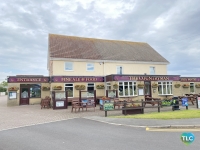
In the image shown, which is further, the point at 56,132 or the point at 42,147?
the point at 56,132

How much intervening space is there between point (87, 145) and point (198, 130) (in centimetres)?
544

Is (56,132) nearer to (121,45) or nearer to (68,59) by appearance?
(68,59)

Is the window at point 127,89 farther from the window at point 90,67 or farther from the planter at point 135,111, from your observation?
the planter at point 135,111

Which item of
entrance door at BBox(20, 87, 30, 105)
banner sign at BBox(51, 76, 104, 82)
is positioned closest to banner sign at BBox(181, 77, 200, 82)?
banner sign at BBox(51, 76, 104, 82)

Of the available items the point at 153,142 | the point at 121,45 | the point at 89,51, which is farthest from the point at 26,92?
the point at 153,142

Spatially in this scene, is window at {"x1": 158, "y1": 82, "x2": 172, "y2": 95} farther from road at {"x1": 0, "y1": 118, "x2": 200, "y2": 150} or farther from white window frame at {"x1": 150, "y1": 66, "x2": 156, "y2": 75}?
road at {"x1": 0, "y1": 118, "x2": 200, "y2": 150}

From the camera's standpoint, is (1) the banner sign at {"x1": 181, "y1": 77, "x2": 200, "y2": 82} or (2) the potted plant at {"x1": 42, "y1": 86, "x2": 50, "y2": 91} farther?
(1) the banner sign at {"x1": 181, "y1": 77, "x2": 200, "y2": 82}

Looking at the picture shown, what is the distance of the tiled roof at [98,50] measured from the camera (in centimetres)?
2486

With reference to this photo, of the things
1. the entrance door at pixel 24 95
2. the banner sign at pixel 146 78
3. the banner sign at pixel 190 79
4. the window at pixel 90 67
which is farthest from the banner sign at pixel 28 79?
the banner sign at pixel 190 79

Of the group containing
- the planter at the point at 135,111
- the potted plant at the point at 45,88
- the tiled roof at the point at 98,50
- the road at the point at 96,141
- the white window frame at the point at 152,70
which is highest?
the tiled roof at the point at 98,50

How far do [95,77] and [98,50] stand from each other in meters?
5.65

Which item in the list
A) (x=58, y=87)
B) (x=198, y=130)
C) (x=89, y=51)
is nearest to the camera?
(x=198, y=130)

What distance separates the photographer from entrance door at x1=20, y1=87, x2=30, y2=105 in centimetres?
2290

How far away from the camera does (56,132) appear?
8.40 metres
